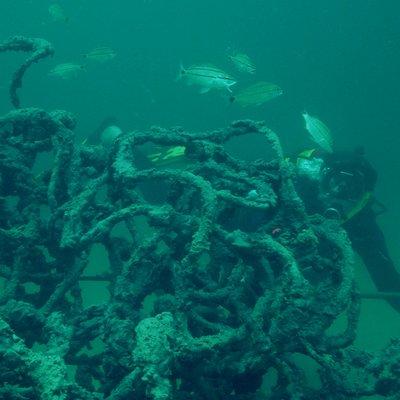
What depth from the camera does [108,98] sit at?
29.7 metres

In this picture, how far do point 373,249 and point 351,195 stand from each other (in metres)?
1.50

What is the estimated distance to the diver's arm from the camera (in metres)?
8.54

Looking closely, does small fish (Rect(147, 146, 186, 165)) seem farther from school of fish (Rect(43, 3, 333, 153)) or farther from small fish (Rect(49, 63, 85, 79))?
small fish (Rect(49, 63, 85, 79))

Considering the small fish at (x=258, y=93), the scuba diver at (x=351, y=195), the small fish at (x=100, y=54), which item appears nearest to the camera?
the scuba diver at (x=351, y=195)

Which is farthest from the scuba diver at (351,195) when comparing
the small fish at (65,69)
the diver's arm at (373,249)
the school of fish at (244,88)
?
the small fish at (65,69)

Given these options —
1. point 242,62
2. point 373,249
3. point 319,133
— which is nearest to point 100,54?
point 242,62

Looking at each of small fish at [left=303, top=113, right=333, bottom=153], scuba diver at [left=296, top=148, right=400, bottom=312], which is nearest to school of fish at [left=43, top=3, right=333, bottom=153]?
small fish at [left=303, top=113, right=333, bottom=153]

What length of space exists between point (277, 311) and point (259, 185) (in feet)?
4.06

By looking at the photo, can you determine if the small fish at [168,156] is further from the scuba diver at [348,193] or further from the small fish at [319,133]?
the small fish at [319,133]

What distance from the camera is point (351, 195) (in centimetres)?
806

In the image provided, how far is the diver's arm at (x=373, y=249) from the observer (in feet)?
28.0

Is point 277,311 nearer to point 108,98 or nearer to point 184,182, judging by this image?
point 184,182

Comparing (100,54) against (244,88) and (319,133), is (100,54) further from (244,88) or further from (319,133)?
(319,133)

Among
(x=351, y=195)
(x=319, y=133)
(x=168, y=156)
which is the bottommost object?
(x=168, y=156)
